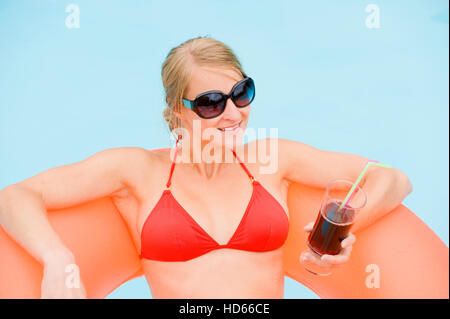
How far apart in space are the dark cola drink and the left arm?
31cm

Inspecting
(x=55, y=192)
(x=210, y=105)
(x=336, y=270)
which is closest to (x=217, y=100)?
(x=210, y=105)

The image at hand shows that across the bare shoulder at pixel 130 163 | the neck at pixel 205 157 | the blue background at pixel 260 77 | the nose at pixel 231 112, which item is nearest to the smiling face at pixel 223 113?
the nose at pixel 231 112

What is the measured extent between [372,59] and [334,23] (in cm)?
53

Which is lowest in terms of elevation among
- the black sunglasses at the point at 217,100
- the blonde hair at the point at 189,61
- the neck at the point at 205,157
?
the neck at the point at 205,157

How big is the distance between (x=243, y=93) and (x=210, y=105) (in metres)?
0.13

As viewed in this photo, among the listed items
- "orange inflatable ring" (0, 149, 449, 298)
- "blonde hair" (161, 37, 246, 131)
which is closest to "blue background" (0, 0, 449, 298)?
"orange inflatable ring" (0, 149, 449, 298)

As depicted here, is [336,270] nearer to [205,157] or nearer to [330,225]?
[330,225]

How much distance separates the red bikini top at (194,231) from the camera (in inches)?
75.6

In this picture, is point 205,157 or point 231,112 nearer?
point 231,112

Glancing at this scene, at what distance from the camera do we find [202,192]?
6.74ft

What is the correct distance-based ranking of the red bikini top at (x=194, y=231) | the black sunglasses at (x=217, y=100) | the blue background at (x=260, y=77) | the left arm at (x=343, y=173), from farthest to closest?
the blue background at (x=260, y=77) < the left arm at (x=343, y=173) < the red bikini top at (x=194, y=231) < the black sunglasses at (x=217, y=100)

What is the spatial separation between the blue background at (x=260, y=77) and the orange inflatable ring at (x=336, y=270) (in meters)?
1.91

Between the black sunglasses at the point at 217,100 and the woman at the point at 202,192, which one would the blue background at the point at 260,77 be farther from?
the black sunglasses at the point at 217,100

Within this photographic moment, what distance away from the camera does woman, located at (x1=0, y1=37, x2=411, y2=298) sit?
184 centimetres
